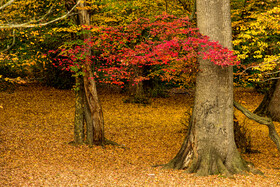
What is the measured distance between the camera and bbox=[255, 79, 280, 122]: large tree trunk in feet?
50.9

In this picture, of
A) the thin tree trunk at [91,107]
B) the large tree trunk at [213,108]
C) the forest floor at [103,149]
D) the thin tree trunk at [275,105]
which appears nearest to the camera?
the forest floor at [103,149]

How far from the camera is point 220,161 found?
750 cm

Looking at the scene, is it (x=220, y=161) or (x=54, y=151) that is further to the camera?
(x=54, y=151)

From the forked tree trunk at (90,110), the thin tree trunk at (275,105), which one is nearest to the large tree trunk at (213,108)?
the forked tree trunk at (90,110)

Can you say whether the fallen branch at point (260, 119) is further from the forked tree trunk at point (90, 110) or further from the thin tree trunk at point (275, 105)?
the thin tree trunk at point (275, 105)

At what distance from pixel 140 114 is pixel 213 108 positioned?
32.4ft

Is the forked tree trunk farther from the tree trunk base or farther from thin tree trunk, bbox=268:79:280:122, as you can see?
thin tree trunk, bbox=268:79:280:122

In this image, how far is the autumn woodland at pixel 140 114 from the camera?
731cm

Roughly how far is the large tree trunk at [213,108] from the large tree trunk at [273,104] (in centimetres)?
906

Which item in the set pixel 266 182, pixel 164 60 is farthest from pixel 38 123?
pixel 266 182

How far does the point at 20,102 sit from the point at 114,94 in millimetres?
7250

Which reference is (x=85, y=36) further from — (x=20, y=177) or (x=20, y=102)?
(x=20, y=102)

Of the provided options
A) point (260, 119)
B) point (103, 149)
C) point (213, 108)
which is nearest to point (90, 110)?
point (103, 149)

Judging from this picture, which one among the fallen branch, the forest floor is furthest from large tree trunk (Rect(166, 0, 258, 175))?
the fallen branch
